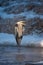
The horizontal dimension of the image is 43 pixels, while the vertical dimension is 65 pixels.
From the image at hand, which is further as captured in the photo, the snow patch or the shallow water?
the snow patch

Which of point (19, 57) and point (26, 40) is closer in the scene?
point (19, 57)

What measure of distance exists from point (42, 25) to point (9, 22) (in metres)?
2.19

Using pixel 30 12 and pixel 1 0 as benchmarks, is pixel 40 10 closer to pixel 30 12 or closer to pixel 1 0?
pixel 30 12

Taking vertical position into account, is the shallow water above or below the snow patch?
above

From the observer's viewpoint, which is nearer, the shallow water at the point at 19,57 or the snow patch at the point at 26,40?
the shallow water at the point at 19,57

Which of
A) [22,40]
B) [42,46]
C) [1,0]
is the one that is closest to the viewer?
[42,46]

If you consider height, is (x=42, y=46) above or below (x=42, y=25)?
above

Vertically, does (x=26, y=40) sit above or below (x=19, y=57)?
below

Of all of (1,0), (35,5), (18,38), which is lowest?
(1,0)

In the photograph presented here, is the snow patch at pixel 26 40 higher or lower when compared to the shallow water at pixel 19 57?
lower

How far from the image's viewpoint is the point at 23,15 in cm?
1880

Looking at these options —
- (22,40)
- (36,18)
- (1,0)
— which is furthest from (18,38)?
(1,0)

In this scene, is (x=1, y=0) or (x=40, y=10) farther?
(x=1, y=0)

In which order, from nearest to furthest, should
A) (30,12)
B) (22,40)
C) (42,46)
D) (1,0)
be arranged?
(42,46), (22,40), (30,12), (1,0)
